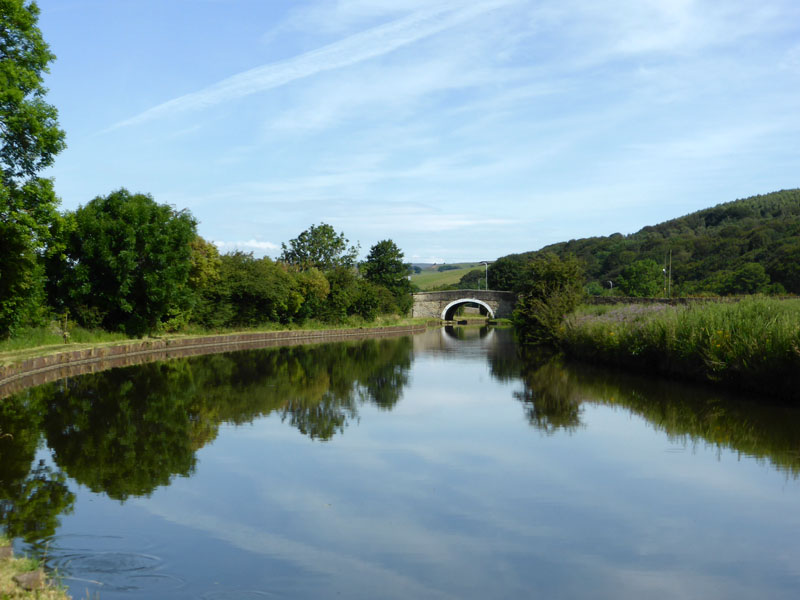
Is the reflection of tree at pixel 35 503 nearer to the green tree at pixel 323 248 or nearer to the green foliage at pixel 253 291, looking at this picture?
A: the green foliage at pixel 253 291

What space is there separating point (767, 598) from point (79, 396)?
15.2 metres

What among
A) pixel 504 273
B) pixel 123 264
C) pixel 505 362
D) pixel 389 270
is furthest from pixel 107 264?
pixel 504 273

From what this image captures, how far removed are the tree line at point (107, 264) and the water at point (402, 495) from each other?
6923 mm

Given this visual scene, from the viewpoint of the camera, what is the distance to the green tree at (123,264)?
31.8m

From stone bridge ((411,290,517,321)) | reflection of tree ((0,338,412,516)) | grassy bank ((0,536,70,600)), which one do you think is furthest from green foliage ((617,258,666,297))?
grassy bank ((0,536,70,600))

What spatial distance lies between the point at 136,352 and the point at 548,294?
64.9ft

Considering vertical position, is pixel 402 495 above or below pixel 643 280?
below

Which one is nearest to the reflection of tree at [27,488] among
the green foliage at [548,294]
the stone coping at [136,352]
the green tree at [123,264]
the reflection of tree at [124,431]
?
the reflection of tree at [124,431]

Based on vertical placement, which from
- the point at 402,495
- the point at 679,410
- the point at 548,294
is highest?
the point at 548,294

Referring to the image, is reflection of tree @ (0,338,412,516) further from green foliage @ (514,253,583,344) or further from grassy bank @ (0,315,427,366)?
green foliage @ (514,253,583,344)

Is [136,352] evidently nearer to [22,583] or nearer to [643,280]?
[22,583]

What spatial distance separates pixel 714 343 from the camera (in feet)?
62.2

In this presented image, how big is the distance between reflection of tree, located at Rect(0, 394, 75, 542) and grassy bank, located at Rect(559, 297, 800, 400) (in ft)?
46.9

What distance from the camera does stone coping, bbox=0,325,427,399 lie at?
781 inches
